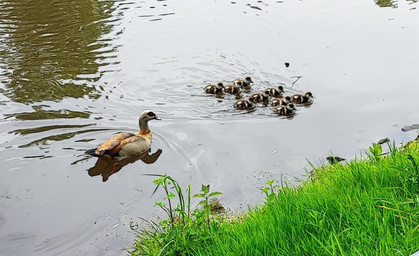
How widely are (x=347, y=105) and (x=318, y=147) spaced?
1524mm

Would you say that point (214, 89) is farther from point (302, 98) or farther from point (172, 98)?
point (302, 98)

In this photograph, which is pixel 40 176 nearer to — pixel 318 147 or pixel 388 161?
pixel 318 147

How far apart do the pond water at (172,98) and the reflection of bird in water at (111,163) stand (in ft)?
0.18

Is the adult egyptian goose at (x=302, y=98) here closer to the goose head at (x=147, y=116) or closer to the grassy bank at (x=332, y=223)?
the goose head at (x=147, y=116)

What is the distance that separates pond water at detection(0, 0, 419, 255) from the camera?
6.32 metres

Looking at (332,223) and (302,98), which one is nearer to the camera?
(332,223)

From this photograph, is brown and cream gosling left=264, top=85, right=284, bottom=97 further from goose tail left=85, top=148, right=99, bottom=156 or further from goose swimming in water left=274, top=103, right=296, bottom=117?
goose tail left=85, top=148, right=99, bottom=156

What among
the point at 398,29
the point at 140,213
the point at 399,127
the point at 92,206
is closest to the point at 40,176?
the point at 92,206

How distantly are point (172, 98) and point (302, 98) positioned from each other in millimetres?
A: 2011

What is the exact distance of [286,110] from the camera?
336 inches

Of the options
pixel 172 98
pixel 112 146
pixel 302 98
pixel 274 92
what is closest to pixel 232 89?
pixel 274 92

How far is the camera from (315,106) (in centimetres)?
876

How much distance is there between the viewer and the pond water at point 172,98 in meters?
6.32

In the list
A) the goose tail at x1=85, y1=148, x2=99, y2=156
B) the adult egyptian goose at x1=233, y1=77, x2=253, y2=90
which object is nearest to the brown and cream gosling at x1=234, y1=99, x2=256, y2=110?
the adult egyptian goose at x1=233, y1=77, x2=253, y2=90
